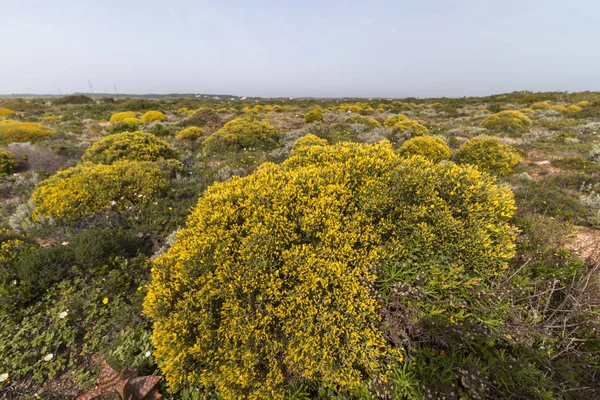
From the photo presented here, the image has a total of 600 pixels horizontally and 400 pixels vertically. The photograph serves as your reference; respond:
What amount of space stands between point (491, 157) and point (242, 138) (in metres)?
11.9

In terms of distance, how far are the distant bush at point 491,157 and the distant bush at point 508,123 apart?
10991 mm

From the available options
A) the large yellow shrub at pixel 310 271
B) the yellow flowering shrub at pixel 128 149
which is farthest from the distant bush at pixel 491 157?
the yellow flowering shrub at pixel 128 149

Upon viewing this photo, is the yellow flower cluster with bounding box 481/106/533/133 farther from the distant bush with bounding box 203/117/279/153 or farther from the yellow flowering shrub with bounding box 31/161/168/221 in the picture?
the yellow flowering shrub with bounding box 31/161/168/221

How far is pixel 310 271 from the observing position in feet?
9.61

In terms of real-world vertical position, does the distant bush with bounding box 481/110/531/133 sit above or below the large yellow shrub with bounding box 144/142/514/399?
above

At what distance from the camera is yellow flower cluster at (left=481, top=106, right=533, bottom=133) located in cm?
1755

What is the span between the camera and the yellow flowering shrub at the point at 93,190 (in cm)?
634

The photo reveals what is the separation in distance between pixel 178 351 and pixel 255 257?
4.64ft

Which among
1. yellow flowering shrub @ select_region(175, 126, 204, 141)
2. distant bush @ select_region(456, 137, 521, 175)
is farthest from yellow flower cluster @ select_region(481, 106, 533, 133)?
yellow flowering shrub @ select_region(175, 126, 204, 141)

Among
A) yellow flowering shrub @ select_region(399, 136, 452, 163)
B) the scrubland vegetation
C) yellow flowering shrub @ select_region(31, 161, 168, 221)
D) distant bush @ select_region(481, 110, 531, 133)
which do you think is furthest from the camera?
distant bush @ select_region(481, 110, 531, 133)

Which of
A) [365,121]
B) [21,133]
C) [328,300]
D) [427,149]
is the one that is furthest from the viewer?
[365,121]

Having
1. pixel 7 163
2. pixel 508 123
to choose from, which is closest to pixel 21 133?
pixel 7 163

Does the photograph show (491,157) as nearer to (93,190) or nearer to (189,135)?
(93,190)

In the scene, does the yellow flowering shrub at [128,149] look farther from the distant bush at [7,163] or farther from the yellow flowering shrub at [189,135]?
the yellow flowering shrub at [189,135]
